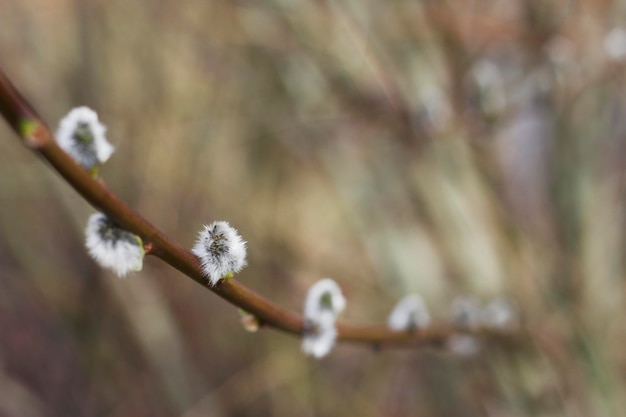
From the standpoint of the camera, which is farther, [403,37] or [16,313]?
[16,313]

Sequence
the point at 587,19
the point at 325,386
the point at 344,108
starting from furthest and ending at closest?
the point at 325,386 → the point at 344,108 → the point at 587,19

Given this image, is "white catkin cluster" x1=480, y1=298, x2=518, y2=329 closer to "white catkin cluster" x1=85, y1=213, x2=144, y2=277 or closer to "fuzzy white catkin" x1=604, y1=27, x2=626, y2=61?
"fuzzy white catkin" x1=604, y1=27, x2=626, y2=61

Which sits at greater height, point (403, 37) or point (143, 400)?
point (403, 37)

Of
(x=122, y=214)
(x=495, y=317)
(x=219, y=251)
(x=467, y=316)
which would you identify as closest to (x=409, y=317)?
(x=467, y=316)

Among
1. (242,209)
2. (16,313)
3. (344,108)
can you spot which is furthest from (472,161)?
(16,313)

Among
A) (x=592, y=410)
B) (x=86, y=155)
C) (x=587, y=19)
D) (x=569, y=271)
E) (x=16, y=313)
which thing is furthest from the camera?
(x=16, y=313)

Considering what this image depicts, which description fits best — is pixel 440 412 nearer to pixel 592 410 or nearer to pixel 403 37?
pixel 592 410

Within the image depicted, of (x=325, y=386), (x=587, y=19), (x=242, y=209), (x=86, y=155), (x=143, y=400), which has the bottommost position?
(x=86, y=155)

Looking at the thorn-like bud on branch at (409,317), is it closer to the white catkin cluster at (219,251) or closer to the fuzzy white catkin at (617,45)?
the white catkin cluster at (219,251)

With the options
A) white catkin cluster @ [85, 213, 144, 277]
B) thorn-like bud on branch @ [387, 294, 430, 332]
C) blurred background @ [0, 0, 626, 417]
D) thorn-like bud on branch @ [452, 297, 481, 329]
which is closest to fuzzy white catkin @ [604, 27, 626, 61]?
blurred background @ [0, 0, 626, 417]
